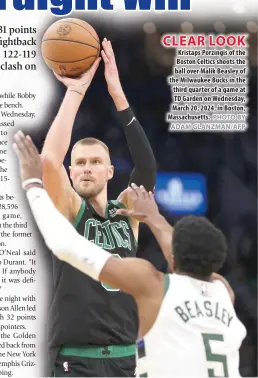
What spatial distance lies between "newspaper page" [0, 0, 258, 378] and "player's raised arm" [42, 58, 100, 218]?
11 millimetres

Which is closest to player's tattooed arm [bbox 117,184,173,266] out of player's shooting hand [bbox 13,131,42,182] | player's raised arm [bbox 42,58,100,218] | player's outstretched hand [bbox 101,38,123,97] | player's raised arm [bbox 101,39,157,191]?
player's raised arm [bbox 101,39,157,191]

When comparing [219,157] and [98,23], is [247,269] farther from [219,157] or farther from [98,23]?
[98,23]

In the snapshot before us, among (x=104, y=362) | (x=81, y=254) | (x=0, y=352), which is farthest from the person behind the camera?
(x=0, y=352)

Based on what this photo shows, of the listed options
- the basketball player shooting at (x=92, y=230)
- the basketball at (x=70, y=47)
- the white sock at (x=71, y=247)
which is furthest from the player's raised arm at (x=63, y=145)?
the white sock at (x=71, y=247)

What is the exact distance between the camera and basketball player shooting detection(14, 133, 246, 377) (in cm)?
369

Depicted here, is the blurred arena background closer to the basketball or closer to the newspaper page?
the newspaper page

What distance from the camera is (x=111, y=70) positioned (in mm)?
6129

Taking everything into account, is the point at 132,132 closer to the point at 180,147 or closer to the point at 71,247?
the point at 180,147

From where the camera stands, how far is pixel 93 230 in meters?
5.79

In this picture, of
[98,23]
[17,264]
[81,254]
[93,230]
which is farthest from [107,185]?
[81,254]

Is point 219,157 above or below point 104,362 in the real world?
above

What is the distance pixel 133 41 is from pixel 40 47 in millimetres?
796

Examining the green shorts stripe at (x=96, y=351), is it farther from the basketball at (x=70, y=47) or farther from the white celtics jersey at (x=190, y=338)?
the basketball at (x=70, y=47)

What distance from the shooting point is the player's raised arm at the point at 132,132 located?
6.05 meters
